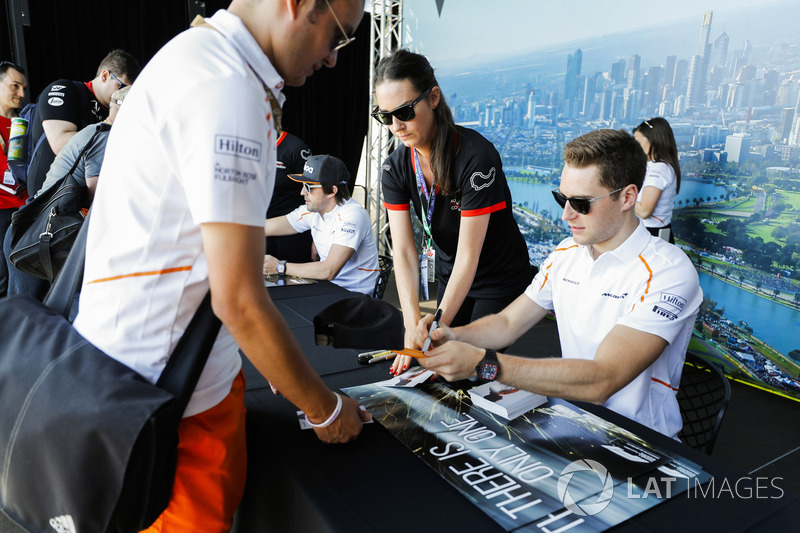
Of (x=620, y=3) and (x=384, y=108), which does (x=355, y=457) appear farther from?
(x=620, y=3)

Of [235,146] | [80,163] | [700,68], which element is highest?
[700,68]

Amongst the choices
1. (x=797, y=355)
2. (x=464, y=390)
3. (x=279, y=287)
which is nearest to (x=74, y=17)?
(x=279, y=287)

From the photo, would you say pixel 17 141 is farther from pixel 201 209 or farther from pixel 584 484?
pixel 584 484

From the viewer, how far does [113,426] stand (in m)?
0.73

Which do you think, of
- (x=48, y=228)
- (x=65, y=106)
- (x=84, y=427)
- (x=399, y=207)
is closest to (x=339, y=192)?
(x=399, y=207)

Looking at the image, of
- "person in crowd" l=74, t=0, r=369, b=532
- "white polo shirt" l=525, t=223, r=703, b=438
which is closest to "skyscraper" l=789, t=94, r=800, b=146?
"white polo shirt" l=525, t=223, r=703, b=438

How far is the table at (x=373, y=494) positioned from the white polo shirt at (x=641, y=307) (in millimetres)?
299

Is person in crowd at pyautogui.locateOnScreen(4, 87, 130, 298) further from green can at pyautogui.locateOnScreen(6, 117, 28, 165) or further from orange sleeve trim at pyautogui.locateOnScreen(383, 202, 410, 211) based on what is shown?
orange sleeve trim at pyautogui.locateOnScreen(383, 202, 410, 211)

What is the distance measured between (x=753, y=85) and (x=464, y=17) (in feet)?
10.6

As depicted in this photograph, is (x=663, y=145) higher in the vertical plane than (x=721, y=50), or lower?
lower

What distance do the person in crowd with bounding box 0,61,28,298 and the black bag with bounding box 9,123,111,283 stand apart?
1750 millimetres

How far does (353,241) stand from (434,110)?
1256mm

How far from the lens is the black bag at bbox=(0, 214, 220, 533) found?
0.74 meters

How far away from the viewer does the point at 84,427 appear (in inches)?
29.0
